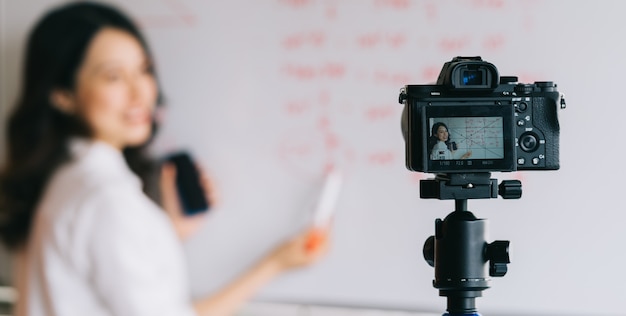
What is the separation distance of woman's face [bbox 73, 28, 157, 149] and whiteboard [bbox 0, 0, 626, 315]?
0.21 feet

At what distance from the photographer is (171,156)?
1.66 m

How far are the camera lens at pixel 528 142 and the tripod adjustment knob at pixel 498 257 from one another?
4.0 inches

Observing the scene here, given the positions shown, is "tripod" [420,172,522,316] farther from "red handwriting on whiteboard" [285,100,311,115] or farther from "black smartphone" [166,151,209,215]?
"black smartphone" [166,151,209,215]

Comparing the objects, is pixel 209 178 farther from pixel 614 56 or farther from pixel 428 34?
pixel 614 56

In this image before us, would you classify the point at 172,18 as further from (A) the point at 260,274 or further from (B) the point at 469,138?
(B) the point at 469,138

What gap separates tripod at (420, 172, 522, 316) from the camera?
0.82 metres

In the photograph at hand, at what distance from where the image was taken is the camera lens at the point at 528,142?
33.2 inches

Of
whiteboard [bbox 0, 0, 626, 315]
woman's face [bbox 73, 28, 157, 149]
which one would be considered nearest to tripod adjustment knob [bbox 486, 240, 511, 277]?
whiteboard [bbox 0, 0, 626, 315]

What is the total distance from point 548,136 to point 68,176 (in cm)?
97

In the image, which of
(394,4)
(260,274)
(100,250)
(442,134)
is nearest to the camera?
(442,134)

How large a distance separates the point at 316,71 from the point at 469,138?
0.76m

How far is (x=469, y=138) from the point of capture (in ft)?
2.68

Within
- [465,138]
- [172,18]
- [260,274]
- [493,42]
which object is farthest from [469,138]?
[172,18]

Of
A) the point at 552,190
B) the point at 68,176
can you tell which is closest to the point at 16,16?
the point at 68,176
